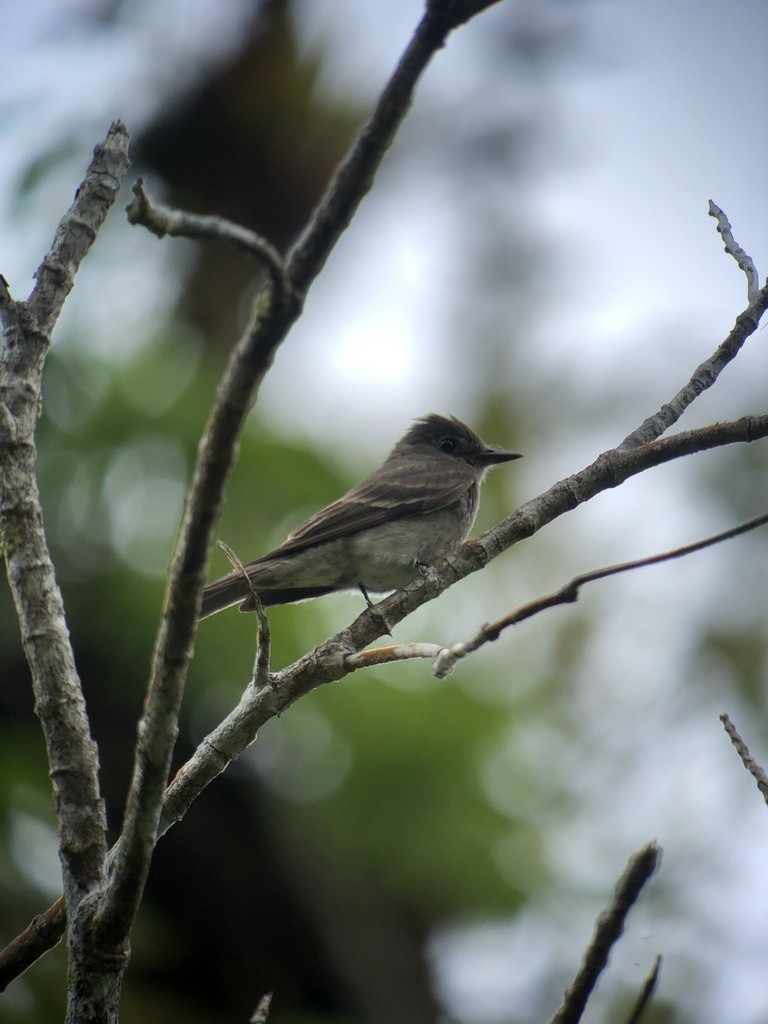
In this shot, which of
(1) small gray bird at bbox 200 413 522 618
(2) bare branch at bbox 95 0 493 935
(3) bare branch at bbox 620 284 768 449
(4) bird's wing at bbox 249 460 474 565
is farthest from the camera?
(4) bird's wing at bbox 249 460 474 565

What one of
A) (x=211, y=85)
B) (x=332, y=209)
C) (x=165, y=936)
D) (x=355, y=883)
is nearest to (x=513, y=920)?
(x=355, y=883)

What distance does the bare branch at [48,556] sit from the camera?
260 centimetres

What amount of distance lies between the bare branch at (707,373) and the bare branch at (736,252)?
0.09ft

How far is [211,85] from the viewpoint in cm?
941

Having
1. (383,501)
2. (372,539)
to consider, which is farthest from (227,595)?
(383,501)

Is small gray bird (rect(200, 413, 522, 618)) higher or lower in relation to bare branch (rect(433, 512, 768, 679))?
higher

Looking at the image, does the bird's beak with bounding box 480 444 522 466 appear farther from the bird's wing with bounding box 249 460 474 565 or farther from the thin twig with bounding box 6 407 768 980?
the thin twig with bounding box 6 407 768 980

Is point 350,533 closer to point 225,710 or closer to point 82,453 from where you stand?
point 225,710

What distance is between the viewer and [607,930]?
2.08 metres

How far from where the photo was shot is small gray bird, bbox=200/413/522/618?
6059mm

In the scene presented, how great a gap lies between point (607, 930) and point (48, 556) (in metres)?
1.65

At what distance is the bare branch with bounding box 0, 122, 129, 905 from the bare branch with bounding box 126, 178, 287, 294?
1040mm

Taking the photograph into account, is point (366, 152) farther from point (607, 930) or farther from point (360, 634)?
point (360, 634)

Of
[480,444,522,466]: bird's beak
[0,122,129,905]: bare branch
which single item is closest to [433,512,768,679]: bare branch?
[0,122,129,905]: bare branch
